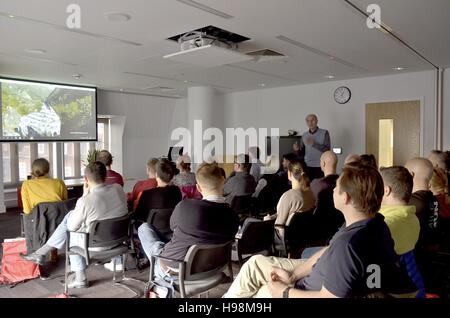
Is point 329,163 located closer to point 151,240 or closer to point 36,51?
point 151,240

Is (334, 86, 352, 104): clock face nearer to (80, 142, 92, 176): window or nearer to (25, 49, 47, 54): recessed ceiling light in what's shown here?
(25, 49, 47, 54): recessed ceiling light

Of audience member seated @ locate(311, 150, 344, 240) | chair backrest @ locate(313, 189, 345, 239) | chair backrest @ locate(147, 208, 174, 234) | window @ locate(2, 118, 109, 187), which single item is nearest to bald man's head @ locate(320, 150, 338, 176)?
audience member seated @ locate(311, 150, 344, 240)

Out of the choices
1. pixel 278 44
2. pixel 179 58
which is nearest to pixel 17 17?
pixel 179 58

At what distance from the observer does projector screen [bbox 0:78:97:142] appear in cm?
730

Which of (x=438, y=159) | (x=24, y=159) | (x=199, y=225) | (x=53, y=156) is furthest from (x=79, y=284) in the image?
(x=53, y=156)

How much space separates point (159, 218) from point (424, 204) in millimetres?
2330

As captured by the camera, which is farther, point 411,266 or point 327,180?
point 327,180

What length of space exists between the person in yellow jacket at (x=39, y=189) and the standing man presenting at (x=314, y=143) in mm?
4662

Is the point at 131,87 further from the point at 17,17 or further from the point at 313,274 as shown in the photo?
the point at 313,274

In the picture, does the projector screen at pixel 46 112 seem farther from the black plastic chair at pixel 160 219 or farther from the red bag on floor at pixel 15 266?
the black plastic chair at pixel 160 219

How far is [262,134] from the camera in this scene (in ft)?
30.5

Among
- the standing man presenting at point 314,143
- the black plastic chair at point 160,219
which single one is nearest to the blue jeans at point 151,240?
the black plastic chair at point 160,219

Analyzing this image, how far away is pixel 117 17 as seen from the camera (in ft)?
12.4

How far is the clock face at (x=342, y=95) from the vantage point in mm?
7875
